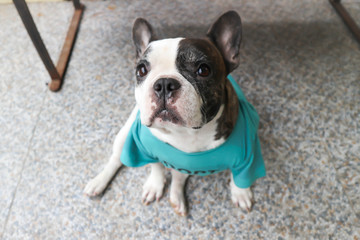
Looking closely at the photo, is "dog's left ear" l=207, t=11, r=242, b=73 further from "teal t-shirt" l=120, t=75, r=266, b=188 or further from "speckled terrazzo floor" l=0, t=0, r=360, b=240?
"speckled terrazzo floor" l=0, t=0, r=360, b=240

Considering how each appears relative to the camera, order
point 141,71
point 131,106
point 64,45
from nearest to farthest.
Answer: point 141,71 < point 131,106 < point 64,45

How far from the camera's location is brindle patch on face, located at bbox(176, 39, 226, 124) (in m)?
0.95

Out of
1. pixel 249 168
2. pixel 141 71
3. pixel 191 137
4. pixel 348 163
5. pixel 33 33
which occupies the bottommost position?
pixel 348 163

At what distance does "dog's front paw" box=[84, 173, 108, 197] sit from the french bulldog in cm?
24

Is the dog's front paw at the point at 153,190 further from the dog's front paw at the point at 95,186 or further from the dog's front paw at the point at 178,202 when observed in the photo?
the dog's front paw at the point at 95,186

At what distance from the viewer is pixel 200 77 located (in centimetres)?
96

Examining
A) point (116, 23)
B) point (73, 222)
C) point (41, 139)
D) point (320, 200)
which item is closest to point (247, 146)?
point (320, 200)

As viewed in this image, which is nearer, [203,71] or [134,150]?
[203,71]

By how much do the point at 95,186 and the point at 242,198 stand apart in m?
0.75

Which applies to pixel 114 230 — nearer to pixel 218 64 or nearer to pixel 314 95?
pixel 218 64

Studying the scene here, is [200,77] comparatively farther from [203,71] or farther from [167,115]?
[167,115]

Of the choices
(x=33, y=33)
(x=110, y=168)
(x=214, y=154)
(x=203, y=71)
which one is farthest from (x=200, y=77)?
(x=33, y=33)

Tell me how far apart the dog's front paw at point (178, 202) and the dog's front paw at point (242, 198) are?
257mm

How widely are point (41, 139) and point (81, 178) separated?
1.33 ft
